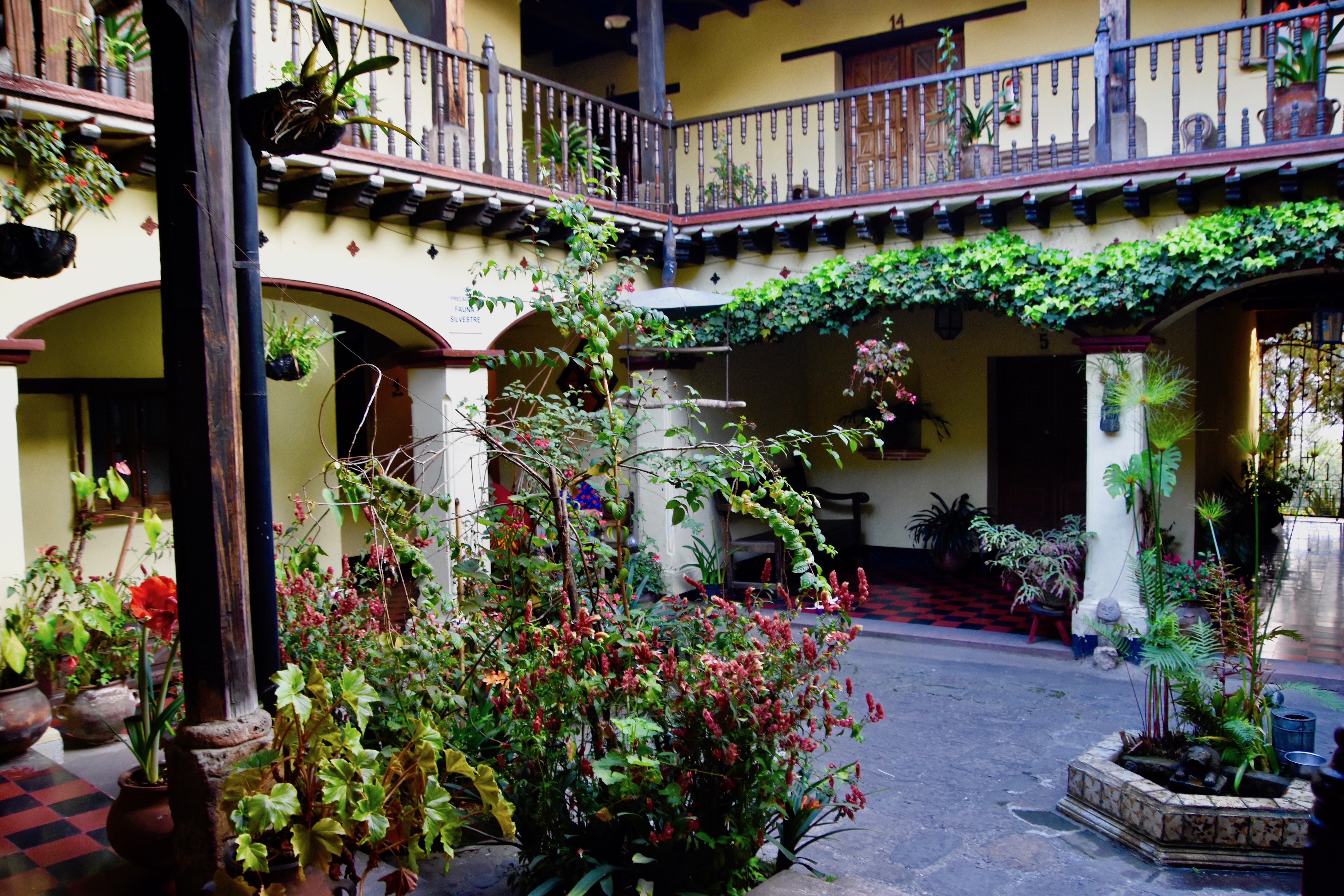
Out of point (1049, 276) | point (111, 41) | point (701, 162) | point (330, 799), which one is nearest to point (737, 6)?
point (701, 162)

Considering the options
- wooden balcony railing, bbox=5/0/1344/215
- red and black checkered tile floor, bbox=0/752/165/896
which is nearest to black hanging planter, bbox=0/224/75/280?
wooden balcony railing, bbox=5/0/1344/215

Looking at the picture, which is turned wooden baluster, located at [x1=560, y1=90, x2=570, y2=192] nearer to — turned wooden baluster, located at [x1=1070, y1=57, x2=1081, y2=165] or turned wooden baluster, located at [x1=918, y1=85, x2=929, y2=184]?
turned wooden baluster, located at [x1=918, y1=85, x2=929, y2=184]

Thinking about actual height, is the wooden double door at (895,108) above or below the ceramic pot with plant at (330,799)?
above

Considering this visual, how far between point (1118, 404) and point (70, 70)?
7.11m

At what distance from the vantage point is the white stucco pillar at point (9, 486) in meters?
5.22

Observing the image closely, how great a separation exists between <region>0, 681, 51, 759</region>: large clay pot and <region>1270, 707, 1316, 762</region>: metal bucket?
620 centimetres

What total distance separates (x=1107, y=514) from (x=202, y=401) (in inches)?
279

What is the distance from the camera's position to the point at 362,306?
7.48 metres

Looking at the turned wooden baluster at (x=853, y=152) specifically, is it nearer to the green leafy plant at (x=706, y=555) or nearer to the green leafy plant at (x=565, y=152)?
the green leafy plant at (x=565, y=152)

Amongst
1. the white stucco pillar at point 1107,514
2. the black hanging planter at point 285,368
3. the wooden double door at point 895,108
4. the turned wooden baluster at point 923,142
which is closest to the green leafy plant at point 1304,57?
the white stucco pillar at point 1107,514

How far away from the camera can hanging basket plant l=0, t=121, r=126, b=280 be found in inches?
174

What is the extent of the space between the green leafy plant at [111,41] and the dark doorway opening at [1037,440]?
881 cm

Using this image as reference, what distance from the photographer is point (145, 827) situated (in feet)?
Answer: 10.7

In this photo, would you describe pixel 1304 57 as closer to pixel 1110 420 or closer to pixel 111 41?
pixel 1110 420
